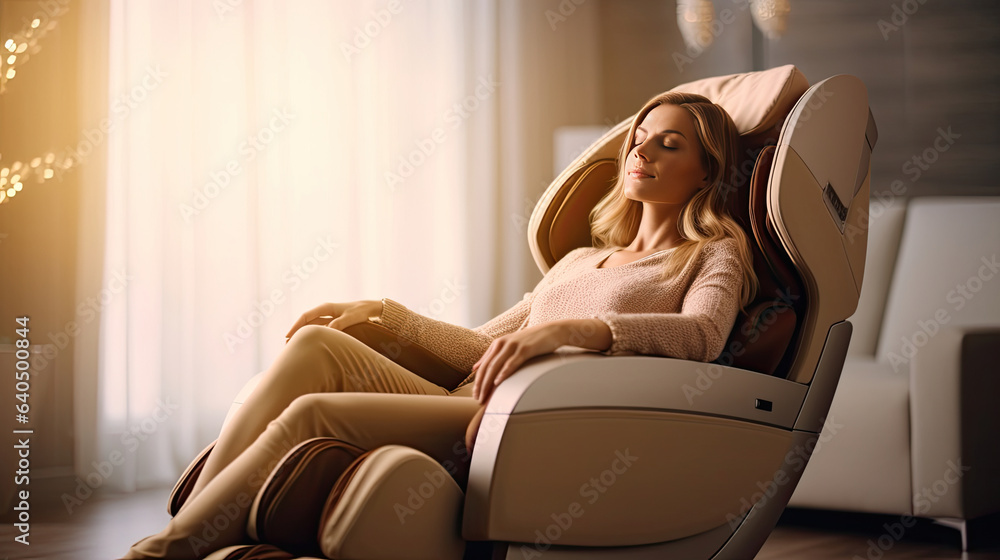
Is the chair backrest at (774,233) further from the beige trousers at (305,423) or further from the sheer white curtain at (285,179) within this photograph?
the sheer white curtain at (285,179)

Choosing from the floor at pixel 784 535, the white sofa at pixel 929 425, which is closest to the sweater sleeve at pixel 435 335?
the floor at pixel 784 535

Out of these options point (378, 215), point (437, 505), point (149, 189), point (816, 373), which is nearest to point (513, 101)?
point (378, 215)

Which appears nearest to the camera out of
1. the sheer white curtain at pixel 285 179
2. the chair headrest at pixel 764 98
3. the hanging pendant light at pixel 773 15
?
the chair headrest at pixel 764 98

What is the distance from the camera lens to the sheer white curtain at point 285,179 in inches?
102

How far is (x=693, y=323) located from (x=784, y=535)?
1102mm

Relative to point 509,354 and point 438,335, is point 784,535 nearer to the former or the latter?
point 438,335

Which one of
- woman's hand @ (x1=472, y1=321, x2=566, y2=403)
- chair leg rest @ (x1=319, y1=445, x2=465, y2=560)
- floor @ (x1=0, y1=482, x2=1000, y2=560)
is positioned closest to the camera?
chair leg rest @ (x1=319, y1=445, x2=465, y2=560)

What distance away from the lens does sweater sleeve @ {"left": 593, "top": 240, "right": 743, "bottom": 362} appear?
112cm

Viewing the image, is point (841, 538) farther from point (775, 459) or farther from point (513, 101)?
point (513, 101)

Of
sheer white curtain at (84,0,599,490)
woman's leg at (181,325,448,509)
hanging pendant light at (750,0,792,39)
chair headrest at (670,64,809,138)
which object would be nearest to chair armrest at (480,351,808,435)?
woman's leg at (181,325,448,509)

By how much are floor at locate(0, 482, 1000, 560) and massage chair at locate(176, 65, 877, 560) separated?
748 mm

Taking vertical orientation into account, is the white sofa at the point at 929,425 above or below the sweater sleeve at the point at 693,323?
below

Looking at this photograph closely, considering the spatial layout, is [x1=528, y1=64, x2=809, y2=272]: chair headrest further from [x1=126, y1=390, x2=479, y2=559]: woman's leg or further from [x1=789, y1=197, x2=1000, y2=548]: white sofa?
[x1=789, y1=197, x2=1000, y2=548]: white sofa

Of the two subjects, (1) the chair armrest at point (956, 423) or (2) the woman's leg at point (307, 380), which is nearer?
(2) the woman's leg at point (307, 380)
